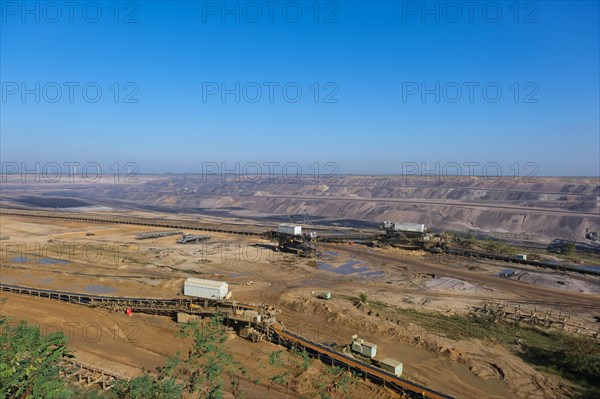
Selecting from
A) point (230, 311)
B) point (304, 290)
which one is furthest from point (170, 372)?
point (304, 290)

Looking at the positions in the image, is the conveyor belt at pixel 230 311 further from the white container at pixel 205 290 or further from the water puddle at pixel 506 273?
the water puddle at pixel 506 273


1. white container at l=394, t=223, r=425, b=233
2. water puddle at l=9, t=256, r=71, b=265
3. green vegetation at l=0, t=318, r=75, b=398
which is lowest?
water puddle at l=9, t=256, r=71, b=265

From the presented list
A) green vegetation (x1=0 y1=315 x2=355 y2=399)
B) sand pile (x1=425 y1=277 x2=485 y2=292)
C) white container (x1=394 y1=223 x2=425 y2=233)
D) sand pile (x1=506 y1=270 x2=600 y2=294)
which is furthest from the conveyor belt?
white container (x1=394 y1=223 x2=425 y2=233)

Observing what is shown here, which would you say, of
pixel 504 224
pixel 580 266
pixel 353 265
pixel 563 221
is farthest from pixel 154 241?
pixel 563 221

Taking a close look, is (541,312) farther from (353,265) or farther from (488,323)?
(353,265)

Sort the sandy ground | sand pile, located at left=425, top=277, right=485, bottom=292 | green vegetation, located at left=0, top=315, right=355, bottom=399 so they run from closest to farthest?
green vegetation, located at left=0, top=315, right=355, bottom=399 → the sandy ground → sand pile, located at left=425, top=277, right=485, bottom=292

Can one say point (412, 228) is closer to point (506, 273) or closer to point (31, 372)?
point (506, 273)

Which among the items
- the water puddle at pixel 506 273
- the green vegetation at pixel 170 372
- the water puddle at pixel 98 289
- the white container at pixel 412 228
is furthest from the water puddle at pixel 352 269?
the water puddle at pixel 98 289

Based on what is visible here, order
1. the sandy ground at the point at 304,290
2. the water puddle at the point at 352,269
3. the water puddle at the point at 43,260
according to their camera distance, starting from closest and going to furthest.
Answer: the sandy ground at the point at 304,290 < the water puddle at the point at 352,269 < the water puddle at the point at 43,260

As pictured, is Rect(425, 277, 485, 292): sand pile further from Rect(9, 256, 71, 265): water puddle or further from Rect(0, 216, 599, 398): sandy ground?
Rect(9, 256, 71, 265): water puddle
